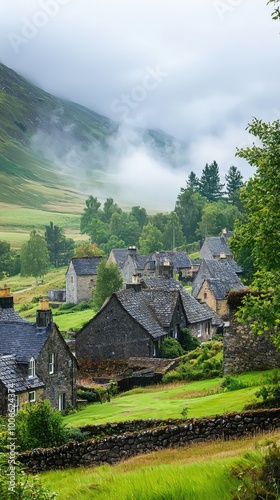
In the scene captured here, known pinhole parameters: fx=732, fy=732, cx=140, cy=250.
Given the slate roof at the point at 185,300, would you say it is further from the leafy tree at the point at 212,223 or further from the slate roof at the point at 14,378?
the leafy tree at the point at 212,223

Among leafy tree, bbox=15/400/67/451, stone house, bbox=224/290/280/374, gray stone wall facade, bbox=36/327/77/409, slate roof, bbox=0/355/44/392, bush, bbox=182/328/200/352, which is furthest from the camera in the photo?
bush, bbox=182/328/200/352

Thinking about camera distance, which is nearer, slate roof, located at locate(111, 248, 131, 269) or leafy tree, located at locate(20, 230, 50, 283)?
slate roof, located at locate(111, 248, 131, 269)

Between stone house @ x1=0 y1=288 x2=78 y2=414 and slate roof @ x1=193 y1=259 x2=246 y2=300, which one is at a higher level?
slate roof @ x1=193 y1=259 x2=246 y2=300

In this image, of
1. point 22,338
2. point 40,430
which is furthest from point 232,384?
point 22,338

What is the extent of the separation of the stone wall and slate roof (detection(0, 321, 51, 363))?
20794 millimetres

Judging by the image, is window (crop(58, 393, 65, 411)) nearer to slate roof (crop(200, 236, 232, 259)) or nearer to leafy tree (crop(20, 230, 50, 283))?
slate roof (crop(200, 236, 232, 259))

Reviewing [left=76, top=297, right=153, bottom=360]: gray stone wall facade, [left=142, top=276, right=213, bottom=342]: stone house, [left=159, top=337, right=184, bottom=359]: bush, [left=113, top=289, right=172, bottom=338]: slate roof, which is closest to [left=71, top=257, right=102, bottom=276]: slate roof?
[left=142, top=276, right=213, bottom=342]: stone house

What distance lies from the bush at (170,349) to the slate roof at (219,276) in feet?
97.7

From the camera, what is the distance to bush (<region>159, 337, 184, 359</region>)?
6475 cm

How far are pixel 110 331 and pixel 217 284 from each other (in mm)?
35760

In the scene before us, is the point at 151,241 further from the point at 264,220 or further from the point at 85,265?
the point at 264,220

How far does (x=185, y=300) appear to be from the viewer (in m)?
76.9

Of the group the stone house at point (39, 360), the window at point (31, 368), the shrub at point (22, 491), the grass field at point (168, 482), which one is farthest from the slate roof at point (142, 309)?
the shrub at point (22, 491)

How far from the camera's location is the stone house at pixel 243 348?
3941 cm
